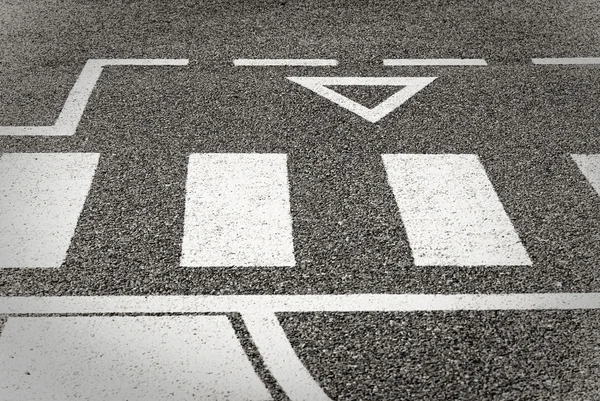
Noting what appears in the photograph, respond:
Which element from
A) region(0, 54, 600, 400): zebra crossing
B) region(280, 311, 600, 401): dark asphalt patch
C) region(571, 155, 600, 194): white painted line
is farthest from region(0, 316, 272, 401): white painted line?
region(571, 155, 600, 194): white painted line

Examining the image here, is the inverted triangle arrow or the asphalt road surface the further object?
the inverted triangle arrow

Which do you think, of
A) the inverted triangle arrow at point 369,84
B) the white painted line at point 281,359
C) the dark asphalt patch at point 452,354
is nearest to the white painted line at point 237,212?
the white painted line at point 281,359

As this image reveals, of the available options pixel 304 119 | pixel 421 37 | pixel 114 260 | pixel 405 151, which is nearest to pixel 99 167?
pixel 114 260

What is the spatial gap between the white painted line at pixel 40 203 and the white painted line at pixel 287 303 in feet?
1.30

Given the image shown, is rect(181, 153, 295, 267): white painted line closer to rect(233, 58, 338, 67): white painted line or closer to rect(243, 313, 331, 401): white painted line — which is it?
rect(243, 313, 331, 401): white painted line

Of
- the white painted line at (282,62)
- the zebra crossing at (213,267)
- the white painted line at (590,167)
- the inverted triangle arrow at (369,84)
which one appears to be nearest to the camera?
the zebra crossing at (213,267)

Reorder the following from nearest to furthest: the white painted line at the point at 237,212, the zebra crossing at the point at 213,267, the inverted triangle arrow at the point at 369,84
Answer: the zebra crossing at the point at 213,267 < the white painted line at the point at 237,212 < the inverted triangle arrow at the point at 369,84

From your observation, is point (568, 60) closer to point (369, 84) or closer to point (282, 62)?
point (369, 84)

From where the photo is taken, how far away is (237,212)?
17.7 feet

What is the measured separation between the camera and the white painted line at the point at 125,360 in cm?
402

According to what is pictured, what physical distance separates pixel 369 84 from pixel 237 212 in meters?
2.24

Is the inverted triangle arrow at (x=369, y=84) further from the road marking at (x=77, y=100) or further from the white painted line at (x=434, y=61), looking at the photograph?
the road marking at (x=77, y=100)

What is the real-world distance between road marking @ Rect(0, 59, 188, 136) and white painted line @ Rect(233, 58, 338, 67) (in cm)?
47

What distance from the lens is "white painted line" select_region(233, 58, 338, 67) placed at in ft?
24.8
